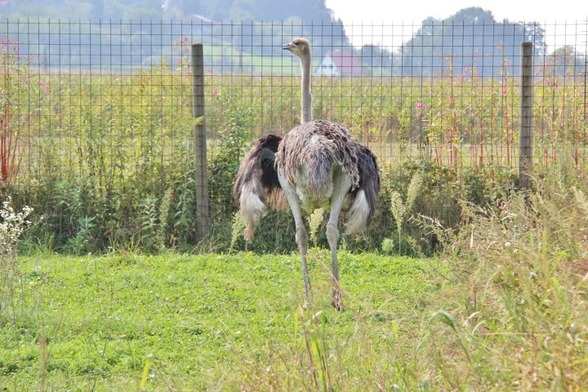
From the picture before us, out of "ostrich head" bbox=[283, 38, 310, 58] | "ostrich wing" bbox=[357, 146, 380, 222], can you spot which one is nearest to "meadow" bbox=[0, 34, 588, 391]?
"ostrich wing" bbox=[357, 146, 380, 222]

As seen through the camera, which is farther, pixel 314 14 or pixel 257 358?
pixel 314 14

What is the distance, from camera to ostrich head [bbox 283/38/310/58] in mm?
9984

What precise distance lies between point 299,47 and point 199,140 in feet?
6.15

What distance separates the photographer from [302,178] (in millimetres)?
8305

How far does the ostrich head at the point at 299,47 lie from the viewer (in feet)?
32.8

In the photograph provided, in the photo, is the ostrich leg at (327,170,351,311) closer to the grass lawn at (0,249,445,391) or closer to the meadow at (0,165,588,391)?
the grass lawn at (0,249,445,391)

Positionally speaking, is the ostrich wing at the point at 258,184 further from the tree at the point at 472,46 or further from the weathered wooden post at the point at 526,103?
the weathered wooden post at the point at 526,103

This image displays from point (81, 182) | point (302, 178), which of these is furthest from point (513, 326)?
point (81, 182)

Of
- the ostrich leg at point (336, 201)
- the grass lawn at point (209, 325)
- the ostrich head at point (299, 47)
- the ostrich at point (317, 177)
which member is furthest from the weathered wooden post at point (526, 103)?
the ostrich leg at point (336, 201)

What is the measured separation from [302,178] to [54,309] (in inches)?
75.7

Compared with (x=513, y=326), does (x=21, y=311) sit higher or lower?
lower

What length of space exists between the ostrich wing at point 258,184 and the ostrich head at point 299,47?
119cm

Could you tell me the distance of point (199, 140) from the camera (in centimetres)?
1148

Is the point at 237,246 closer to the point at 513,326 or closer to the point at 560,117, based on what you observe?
the point at 560,117
